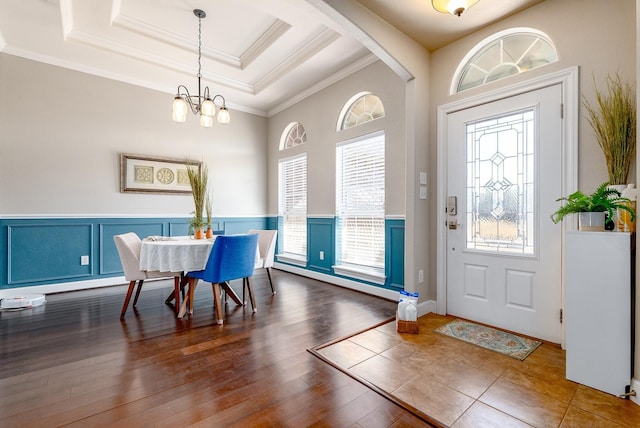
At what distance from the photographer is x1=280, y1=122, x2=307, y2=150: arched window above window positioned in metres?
5.16

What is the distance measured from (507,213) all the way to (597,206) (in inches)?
31.2

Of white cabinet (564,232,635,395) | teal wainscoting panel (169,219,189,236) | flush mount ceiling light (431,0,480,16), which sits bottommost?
white cabinet (564,232,635,395)

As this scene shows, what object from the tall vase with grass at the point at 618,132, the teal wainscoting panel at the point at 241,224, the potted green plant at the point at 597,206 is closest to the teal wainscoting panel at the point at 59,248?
the teal wainscoting panel at the point at 241,224

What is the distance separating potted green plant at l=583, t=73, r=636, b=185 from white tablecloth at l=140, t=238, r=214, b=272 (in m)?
3.19

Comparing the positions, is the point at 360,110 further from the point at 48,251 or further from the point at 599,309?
the point at 48,251

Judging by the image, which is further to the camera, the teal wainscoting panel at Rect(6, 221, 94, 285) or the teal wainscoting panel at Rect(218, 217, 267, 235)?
the teal wainscoting panel at Rect(218, 217, 267, 235)

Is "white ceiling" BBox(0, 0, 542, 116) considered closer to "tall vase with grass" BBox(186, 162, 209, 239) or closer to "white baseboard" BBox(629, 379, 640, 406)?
"tall vase with grass" BBox(186, 162, 209, 239)

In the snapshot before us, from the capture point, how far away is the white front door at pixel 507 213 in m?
2.34

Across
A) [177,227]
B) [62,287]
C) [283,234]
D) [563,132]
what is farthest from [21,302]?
[563,132]

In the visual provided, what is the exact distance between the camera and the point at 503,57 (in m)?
2.64

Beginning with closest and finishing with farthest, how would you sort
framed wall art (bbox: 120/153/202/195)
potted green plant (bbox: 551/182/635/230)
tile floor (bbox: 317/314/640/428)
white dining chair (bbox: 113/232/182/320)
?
tile floor (bbox: 317/314/640/428), potted green plant (bbox: 551/182/635/230), white dining chair (bbox: 113/232/182/320), framed wall art (bbox: 120/153/202/195)

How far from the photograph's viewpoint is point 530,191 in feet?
8.02

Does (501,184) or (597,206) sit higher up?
(501,184)

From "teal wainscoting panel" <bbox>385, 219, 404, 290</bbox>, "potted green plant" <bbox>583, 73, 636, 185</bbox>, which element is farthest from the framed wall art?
"potted green plant" <bbox>583, 73, 636, 185</bbox>
